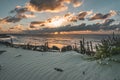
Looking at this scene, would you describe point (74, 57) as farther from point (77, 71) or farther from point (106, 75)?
point (106, 75)

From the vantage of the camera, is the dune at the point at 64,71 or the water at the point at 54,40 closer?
the dune at the point at 64,71

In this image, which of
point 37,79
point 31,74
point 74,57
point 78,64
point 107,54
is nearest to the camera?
point 37,79

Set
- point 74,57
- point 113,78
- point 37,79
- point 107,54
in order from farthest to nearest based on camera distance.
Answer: point 74,57, point 107,54, point 37,79, point 113,78

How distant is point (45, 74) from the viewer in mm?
7656

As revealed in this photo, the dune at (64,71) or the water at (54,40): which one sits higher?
the dune at (64,71)

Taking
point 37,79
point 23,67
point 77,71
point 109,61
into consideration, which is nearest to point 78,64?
point 77,71

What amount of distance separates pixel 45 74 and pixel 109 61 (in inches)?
117

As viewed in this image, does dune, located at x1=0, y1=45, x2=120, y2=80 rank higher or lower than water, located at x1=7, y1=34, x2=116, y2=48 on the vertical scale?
higher

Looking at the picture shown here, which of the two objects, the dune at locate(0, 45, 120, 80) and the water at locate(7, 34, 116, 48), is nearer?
the dune at locate(0, 45, 120, 80)

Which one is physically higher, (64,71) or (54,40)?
(64,71)

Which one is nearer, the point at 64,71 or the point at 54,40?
the point at 64,71

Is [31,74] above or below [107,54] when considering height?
below

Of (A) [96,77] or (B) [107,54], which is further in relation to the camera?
(B) [107,54]

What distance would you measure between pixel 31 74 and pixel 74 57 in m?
3.03
